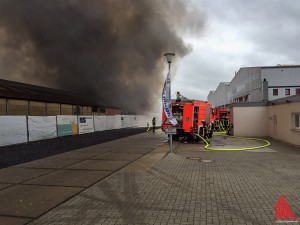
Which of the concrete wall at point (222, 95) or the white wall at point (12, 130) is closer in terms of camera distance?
the white wall at point (12, 130)

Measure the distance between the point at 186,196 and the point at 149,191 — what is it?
88cm

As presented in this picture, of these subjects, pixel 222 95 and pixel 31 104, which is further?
pixel 222 95

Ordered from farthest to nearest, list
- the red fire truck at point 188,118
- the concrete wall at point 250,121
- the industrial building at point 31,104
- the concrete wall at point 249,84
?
the concrete wall at point 249,84 < the industrial building at point 31,104 < the concrete wall at point 250,121 < the red fire truck at point 188,118

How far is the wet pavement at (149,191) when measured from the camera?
4.66 meters

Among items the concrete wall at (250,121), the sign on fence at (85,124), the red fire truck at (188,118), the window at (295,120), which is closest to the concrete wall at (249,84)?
the concrete wall at (250,121)

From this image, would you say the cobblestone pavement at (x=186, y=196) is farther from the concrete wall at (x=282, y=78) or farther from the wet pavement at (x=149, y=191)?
the concrete wall at (x=282, y=78)

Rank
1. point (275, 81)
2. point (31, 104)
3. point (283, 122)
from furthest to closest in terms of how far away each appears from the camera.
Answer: point (275, 81)
point (31, 104)
point (283, 122)

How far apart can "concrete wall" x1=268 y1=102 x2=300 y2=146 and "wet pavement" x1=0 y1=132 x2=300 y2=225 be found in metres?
4.66

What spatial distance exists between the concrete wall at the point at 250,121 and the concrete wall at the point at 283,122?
0.70 meters

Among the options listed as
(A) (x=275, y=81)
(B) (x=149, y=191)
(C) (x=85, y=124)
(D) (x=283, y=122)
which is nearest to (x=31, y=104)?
(C) (x=85, y=124)

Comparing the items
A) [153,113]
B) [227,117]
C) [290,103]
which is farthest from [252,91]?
[290,103]

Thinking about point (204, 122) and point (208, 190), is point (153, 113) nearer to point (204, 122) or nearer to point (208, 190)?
point (204, 122)

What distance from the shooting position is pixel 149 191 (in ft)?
20.4

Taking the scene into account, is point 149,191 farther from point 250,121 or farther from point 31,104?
point 31,104
